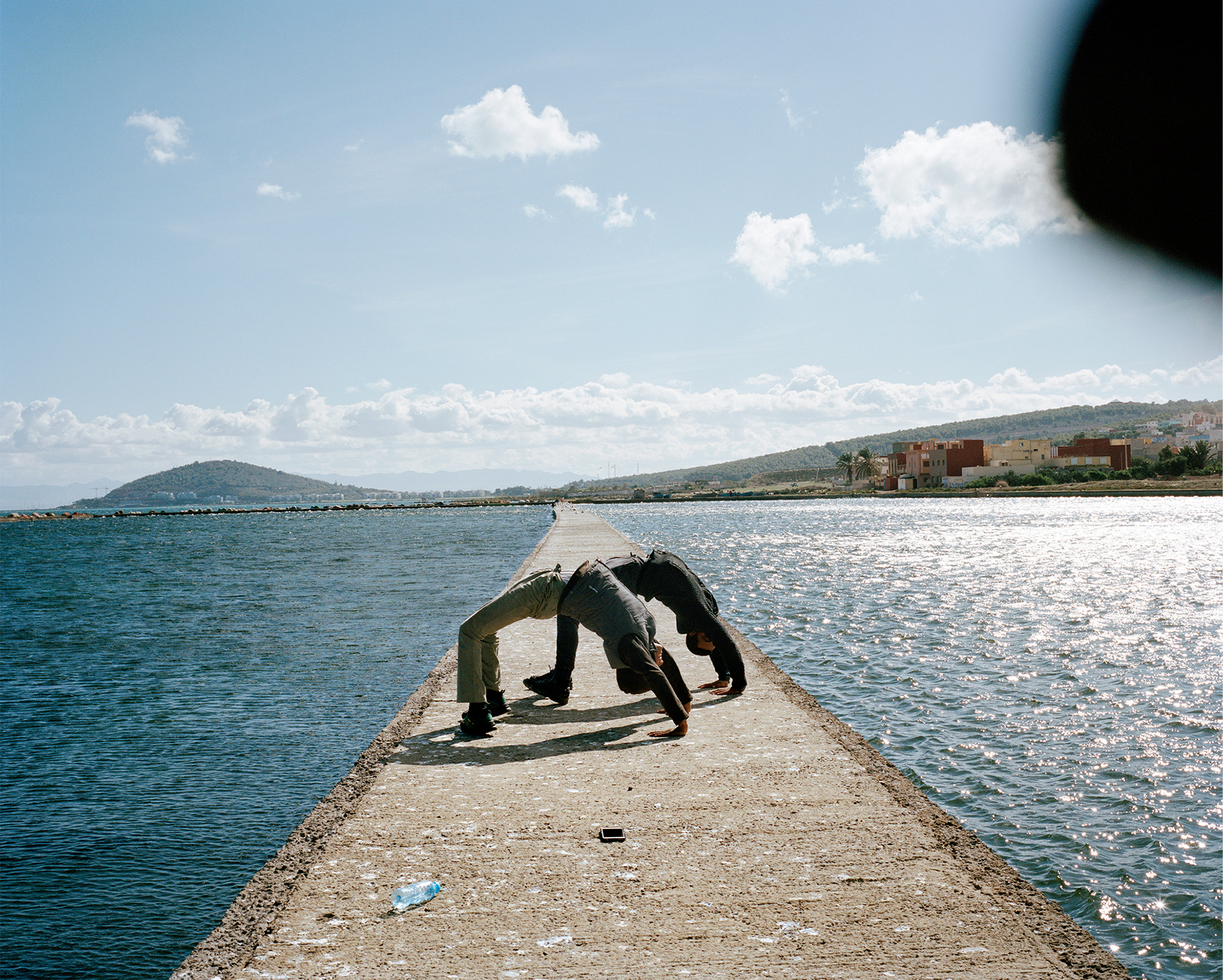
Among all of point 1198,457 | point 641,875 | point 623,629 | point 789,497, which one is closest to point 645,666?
point 623,629

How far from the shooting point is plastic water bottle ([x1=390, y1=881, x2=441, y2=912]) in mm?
4301

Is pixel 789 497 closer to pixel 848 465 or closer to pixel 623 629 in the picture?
pixel 848 465

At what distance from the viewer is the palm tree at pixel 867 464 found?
14488cm

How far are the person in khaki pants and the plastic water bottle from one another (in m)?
2.64

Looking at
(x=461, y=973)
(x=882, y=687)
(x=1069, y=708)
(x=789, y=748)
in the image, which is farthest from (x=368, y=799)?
(x=1069, y=708)

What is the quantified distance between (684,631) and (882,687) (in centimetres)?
477

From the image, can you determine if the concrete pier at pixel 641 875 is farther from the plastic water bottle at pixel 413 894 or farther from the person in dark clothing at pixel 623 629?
the person in dark clothing at pixel 623 629

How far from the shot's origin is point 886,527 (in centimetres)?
6097

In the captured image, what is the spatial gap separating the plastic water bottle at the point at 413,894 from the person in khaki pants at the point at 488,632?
8.68 ft

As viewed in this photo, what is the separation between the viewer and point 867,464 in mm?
145875

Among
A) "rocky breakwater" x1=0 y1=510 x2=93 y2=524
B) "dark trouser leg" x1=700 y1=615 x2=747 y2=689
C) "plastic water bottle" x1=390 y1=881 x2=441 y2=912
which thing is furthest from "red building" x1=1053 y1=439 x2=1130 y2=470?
"rocky breakwater" x1=0 y1=510 x2=93 y2=524

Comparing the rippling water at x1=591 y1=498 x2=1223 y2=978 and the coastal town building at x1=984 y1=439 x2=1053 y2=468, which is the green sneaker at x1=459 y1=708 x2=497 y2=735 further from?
the coastal town building at x1=984 y1=439 x2=1053 y2=468

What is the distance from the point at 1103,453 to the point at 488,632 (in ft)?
435

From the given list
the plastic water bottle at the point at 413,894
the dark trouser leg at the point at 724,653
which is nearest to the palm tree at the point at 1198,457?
the dark trouser leg at the point at 724,653
